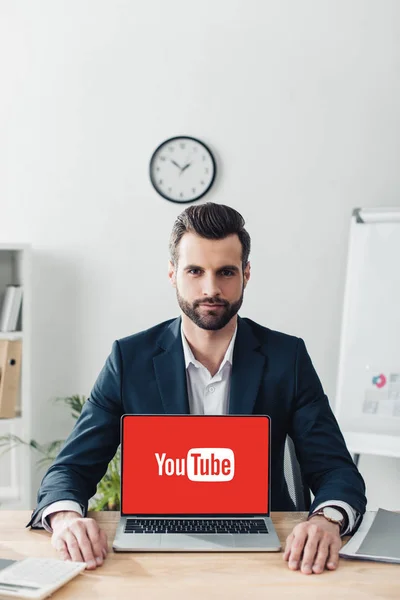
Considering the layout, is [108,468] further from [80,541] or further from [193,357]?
[80,541]

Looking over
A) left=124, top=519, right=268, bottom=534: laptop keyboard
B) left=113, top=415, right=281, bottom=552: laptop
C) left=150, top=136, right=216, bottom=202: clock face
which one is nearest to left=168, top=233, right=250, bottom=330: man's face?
left=113, top=415, right=281, bottom=552: laptop

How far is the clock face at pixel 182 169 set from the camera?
342 centimetres

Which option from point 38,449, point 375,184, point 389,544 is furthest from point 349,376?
point 389,544

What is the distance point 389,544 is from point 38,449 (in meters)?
2.34

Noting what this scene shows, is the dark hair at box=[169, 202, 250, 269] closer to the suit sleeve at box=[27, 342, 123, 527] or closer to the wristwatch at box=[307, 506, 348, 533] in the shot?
the suit sleeve at box=[27, 342, 123, 527]

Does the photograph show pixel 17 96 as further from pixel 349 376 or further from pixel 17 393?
pixel 349 376

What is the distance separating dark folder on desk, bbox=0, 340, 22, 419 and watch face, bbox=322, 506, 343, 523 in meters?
1.99

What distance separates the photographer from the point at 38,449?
3.41 metres

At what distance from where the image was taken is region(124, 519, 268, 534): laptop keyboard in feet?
4.61

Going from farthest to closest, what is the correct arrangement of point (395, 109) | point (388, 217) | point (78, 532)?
point (395, 109), point (388, 217), point (78, 532)

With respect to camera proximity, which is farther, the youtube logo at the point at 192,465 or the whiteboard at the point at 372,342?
the whiteboard at the point at 372,342

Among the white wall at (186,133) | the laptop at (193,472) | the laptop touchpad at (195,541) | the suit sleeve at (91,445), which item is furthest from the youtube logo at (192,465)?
the white wall at (186,133)

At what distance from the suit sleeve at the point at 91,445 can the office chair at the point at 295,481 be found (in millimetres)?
429

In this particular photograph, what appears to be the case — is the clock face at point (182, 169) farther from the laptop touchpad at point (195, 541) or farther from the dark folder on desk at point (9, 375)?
the laptop touchpad at point (195, 541)
